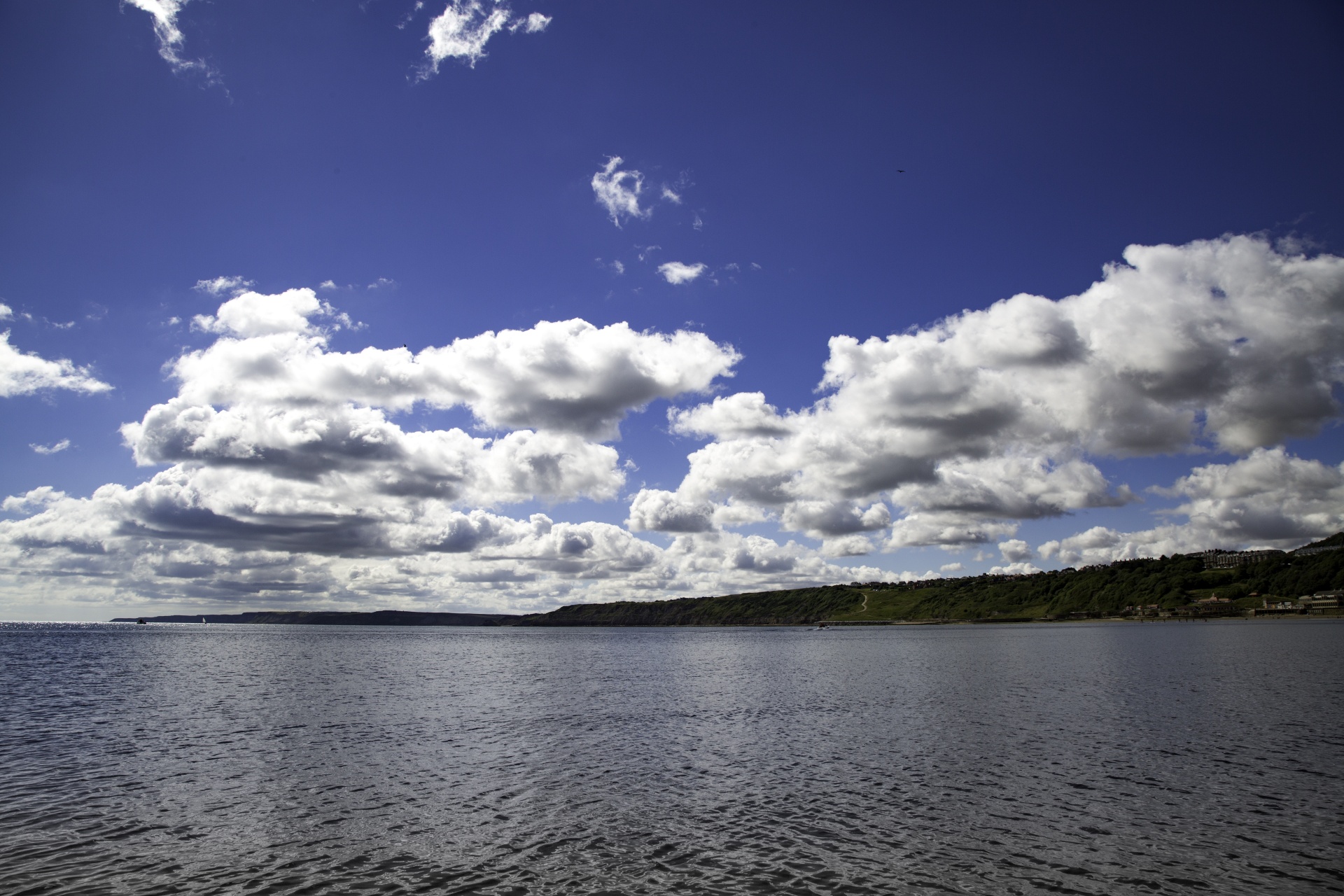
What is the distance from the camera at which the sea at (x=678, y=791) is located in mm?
24000

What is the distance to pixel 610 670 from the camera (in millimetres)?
117000

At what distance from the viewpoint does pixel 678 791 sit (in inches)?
1377

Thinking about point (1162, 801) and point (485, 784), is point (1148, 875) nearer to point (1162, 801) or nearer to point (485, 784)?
point (1162, 801)

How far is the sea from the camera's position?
78.7 ft

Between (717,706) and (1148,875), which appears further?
(717,706)

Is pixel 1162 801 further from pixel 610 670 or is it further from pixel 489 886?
pixel 610 670

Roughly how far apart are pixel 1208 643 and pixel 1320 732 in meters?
138

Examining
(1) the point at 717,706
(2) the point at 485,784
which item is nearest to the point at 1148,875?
(2) the point at 485,784

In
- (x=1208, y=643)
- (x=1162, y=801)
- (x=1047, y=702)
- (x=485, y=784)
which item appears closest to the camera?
(x=1162, y=801)

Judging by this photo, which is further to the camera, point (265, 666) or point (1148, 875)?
point (265, 666)

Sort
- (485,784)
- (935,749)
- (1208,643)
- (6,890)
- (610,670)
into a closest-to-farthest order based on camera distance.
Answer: (6,890) < (485,784) < (935,749) < (610,670) < (1208,643)

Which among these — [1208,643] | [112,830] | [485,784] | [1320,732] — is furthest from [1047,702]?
[1208,643]

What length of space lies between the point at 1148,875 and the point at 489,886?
67.5 feet

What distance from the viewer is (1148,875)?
2364 cm
